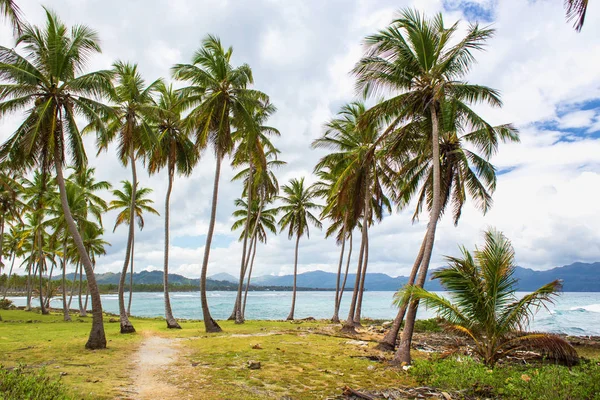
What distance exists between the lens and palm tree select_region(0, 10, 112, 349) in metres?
11.4

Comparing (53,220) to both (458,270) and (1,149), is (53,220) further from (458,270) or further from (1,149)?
(458,270)

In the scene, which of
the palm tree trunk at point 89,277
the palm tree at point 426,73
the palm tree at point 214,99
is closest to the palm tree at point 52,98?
the palm tree trunk at point 89,277

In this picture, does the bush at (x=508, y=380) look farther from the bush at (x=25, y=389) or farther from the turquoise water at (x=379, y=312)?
the bush at (x=25, y=389)

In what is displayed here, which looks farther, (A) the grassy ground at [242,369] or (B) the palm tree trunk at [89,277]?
(B) the palm tree trunk at [89,277]

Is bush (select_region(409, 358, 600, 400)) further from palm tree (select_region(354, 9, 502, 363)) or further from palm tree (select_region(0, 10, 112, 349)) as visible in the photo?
palm tree (select_region(0, 10, 112, 349))

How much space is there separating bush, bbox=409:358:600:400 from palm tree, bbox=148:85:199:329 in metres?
13.7

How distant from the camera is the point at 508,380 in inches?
292

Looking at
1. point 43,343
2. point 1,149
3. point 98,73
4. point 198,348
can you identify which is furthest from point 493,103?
point 43,343

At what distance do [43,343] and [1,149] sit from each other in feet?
21.7

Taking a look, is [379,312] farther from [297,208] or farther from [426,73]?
[426,73]

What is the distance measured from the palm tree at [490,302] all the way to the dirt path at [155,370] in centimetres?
593

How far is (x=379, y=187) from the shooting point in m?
20.2

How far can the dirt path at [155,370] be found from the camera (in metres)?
6.66

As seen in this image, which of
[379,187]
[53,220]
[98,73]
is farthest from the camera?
[53,220]
